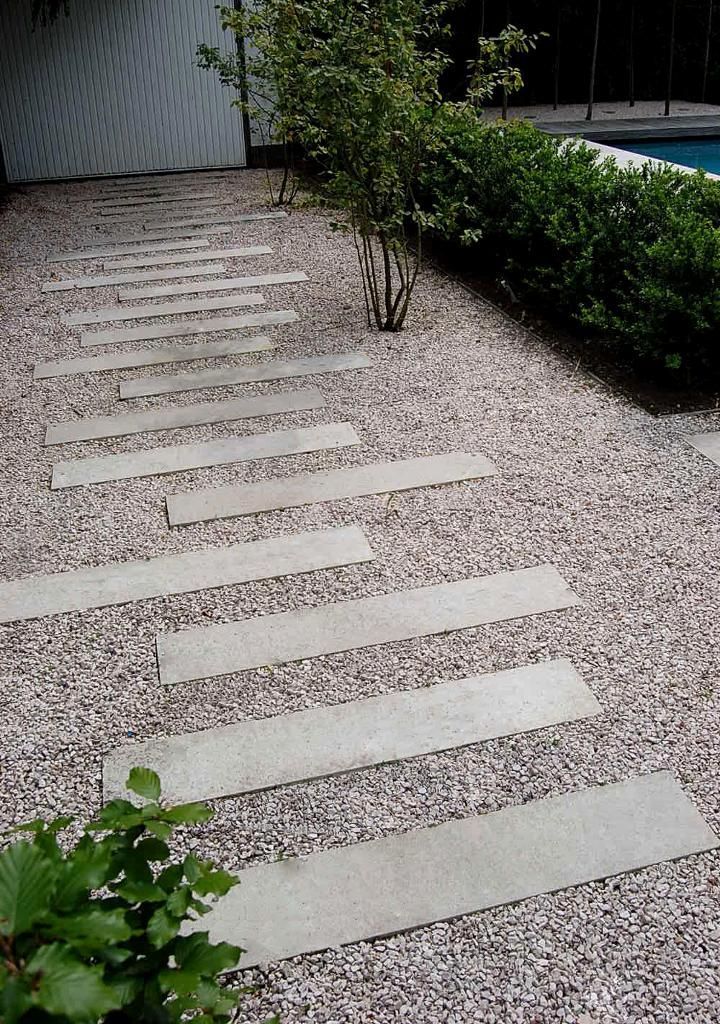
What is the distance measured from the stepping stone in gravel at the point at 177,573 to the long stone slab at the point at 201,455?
2.43ft

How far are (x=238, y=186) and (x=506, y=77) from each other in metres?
5.29

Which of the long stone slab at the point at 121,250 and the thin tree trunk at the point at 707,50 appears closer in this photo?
the long stone slab at the point at 121,250

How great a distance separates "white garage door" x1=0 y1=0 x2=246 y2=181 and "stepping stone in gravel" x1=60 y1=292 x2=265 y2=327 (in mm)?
5190

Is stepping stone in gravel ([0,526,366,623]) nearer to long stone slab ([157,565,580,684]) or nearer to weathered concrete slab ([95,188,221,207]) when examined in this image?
long stone slab ([157,565,580,684])

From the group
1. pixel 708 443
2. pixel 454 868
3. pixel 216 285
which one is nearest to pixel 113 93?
pixel 216 285

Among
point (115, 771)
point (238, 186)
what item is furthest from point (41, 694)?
point (238, 186)

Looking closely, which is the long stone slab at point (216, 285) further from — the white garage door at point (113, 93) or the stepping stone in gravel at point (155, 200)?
the white garage door at point (113, 93)

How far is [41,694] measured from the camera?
8.45 feet

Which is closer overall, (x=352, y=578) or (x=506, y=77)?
(x=352, y=578)

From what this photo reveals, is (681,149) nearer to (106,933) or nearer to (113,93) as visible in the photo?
(113,93)

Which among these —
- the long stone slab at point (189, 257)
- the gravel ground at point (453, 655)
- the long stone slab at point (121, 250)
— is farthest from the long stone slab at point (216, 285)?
the gravel ground at point (453, 655)

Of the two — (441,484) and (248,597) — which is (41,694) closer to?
(248,597)

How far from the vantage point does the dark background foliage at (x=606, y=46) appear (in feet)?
47.4

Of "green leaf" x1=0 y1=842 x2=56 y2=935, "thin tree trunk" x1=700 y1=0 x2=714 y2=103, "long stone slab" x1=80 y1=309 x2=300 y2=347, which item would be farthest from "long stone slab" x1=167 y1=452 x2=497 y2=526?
"thin tree trunk" x1=700 y1=0 x2=714 y2=103
